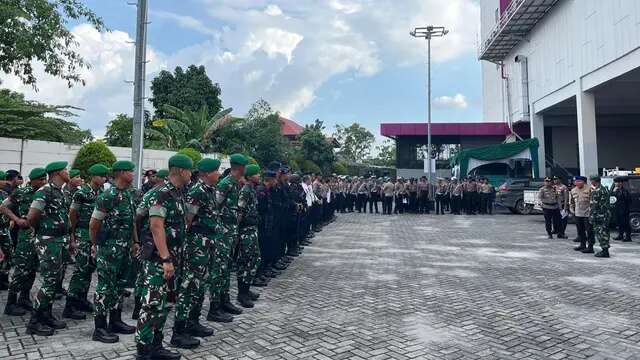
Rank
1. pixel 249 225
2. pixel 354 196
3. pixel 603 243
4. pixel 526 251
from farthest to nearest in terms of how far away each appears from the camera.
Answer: pixel 354 196
pixel 526 251
pixel 603 243
pixel 249 225

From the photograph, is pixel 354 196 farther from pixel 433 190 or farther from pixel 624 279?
pixel 624 279

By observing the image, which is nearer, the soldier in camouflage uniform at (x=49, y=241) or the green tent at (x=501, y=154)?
the soldier in camouflage uniform at (x=49, y=241)

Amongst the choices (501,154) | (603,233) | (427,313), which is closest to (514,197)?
(501,154)

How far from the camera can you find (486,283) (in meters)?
6.73

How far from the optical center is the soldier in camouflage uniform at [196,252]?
169 inches

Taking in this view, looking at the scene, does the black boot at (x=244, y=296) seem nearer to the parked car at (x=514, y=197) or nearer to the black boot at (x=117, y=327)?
the black boot at (x=117, y=327)

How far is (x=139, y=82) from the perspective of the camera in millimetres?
9156

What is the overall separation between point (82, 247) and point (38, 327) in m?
0.96

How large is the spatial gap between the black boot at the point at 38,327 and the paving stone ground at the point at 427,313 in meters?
0.10

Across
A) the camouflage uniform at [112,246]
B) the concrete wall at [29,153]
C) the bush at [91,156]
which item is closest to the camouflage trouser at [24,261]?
the camouflage uniform at [112,246]

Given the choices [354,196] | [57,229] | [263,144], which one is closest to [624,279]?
[57,229]

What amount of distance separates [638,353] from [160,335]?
4247 mm

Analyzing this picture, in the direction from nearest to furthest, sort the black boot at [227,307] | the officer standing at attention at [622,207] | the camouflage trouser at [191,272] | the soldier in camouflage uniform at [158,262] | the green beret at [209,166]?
the soldier in camouflage uniform at [158,262]
the camouflage trouser at [191,272]
the green beret at [209,166]
the black boot at [227,307]
the officer standing at attention at [622,207]

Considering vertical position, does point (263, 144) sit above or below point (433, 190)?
above
